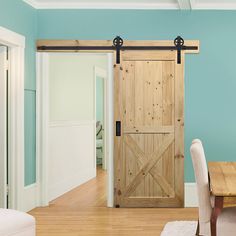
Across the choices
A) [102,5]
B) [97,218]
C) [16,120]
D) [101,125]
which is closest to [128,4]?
[102,5]

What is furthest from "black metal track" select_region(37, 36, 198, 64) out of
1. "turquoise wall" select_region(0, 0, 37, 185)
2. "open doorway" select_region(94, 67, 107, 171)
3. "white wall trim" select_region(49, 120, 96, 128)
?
"open doorway" select_region(94, 67, 107, 171)

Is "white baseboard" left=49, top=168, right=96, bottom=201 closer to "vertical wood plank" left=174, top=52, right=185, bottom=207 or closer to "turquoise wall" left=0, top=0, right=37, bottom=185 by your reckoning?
"turquoise wall" left=0, top=0, right=37, bottom=185

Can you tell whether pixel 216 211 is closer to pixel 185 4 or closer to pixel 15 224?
pixel 15 224

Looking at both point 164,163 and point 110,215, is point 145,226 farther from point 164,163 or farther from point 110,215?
point 164,163

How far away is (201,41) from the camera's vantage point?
19.2 ft

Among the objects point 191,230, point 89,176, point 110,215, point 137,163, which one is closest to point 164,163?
point 137,163

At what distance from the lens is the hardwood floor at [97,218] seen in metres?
4.56

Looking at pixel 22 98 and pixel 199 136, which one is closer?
pixel 22 98

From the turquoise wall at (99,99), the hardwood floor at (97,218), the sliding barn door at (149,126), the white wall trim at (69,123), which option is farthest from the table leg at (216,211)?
the turquoise wall at (99,99)

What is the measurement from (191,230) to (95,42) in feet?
8.55

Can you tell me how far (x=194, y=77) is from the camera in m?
5.86

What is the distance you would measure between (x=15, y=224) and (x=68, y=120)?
13.9 ft

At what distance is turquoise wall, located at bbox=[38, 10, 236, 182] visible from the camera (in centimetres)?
585

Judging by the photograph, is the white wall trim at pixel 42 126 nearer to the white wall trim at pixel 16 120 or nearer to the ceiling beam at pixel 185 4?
the white wall trim at pixel 16 120
